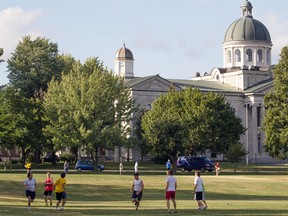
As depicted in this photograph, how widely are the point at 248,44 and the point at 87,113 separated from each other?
6425 cm

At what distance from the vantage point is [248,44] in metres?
136

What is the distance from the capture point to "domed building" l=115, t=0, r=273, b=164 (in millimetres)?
132575

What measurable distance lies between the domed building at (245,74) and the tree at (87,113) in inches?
1867

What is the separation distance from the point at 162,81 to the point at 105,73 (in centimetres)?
4003

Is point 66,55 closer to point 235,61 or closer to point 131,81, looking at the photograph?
point 131,81

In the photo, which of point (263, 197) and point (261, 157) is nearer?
point (263, 197)

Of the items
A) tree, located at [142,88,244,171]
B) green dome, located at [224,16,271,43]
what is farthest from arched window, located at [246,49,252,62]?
tree, located at [142,88,244,171]

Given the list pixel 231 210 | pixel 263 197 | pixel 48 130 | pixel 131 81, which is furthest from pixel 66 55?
pixel 231 210

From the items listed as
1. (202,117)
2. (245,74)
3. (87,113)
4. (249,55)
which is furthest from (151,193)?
(249,55)

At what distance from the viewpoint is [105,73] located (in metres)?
84.9

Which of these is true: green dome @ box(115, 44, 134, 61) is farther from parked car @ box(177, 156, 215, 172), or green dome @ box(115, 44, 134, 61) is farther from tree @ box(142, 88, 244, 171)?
parked car @ box(177, 156, 215, 172)

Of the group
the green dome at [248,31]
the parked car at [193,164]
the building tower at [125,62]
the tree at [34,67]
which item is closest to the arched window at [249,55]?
the green dome at [248,31]

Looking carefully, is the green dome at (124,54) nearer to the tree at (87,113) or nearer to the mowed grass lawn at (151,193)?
the tree at (87,113)

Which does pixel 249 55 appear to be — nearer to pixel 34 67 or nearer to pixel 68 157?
pixel 68 157
